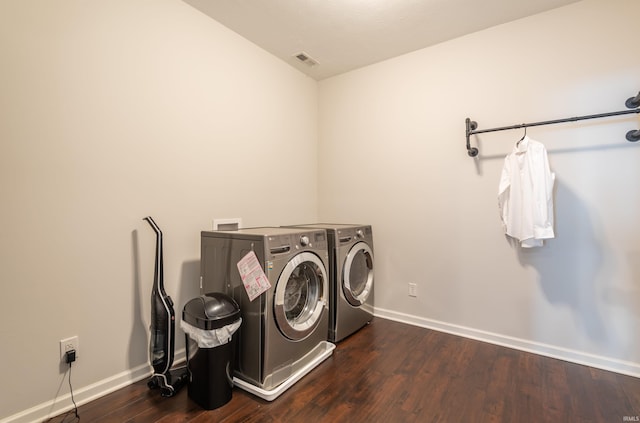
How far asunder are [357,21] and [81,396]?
116 inches

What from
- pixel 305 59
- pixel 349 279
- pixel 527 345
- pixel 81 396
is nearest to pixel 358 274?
pixel 349 279

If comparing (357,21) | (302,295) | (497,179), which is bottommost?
(302,295)

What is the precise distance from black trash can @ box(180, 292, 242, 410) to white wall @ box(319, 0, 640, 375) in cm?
165

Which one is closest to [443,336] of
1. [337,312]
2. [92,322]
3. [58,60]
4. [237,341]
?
[337,312]

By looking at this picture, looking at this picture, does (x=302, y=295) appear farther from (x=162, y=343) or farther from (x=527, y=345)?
(x=527, y=345)

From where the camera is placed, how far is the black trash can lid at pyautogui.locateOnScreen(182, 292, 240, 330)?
149 centimetres

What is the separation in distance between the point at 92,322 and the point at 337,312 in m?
1.54

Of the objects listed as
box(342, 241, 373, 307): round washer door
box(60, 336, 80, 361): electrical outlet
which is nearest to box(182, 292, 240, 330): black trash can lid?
box(60, 336, 80, 361): electrical outlet

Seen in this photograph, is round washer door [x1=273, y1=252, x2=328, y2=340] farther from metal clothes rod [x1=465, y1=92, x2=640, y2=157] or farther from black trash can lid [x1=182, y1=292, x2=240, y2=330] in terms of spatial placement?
metal clothes rod [x1=465, y1=92, x2=640, y2=157]

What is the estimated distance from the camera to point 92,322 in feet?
5.19

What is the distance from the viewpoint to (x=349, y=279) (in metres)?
2.37

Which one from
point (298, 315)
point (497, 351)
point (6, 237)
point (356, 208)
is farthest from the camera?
point (356, 208)

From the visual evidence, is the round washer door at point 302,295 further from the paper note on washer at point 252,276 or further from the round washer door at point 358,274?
the round washer door at point 358,274

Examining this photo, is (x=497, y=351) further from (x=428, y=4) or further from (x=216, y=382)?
(x=428, y=4)
